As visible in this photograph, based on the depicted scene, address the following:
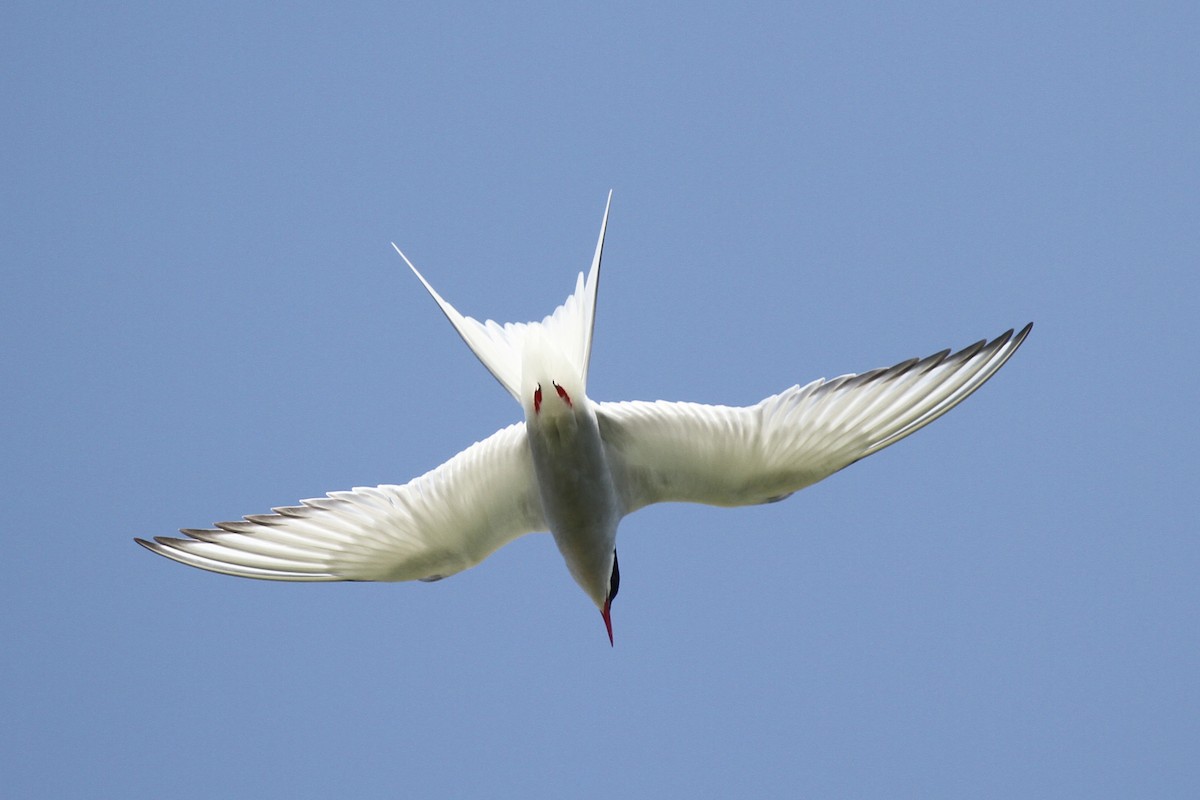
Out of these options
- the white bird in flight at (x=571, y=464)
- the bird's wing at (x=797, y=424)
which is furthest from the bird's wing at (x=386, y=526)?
the bird's wing at (x=797, y=424)

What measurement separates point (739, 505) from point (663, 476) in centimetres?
40

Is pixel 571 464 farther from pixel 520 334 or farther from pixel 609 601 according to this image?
pixel 609 601

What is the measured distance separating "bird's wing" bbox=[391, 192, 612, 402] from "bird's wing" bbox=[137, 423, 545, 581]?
345mm

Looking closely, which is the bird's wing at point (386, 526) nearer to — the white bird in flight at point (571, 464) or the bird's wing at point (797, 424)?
the white bird in flight at point (571, 464)

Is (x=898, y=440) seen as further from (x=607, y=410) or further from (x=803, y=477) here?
(x=607, y=410)

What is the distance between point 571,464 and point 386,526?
36.7 inches

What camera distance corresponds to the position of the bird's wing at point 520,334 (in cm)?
602

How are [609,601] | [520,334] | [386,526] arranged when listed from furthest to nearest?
[609,601] → [386,526] → [520,334]

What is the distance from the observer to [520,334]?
20.3 feet

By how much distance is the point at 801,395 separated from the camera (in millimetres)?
6246

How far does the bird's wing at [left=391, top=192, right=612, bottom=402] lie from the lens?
237 inches

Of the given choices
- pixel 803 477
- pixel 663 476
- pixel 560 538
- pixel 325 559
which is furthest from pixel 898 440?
pixel 325 559

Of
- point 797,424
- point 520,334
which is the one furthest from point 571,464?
point 797,424

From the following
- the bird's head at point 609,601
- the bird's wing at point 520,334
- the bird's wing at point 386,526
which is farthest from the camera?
the bird's head at point 609,601
